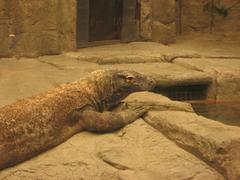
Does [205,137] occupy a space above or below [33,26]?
below

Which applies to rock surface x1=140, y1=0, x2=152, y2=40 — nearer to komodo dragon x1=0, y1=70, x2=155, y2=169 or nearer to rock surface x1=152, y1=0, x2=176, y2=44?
rock surface x1=152, y1=0, x2=176, y2=44

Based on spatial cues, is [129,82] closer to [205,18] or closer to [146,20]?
[146,20]

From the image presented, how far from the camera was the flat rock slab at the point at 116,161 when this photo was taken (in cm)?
347

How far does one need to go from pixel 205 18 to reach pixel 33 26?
471 centimetres

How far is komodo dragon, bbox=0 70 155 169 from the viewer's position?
370 cm

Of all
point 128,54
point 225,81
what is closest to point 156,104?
point 225,81

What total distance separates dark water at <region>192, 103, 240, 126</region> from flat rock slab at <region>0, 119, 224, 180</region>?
1996mm

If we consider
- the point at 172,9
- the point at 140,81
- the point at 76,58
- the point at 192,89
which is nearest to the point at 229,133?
the point at 140,81

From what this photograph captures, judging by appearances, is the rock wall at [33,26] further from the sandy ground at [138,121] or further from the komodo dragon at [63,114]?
the komodo dragon at [63,114]

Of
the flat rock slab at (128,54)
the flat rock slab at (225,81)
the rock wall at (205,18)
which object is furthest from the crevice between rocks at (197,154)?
the rock wall at (205,18)

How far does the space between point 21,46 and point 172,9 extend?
3221mm

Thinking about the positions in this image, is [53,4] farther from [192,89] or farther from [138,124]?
[138,124]

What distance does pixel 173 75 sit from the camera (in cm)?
687

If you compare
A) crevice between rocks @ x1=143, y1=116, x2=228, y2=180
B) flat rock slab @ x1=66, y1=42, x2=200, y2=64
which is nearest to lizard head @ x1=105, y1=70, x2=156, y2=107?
crevice between rocks @ x1=143, y1=116, x2=228, y2=180
